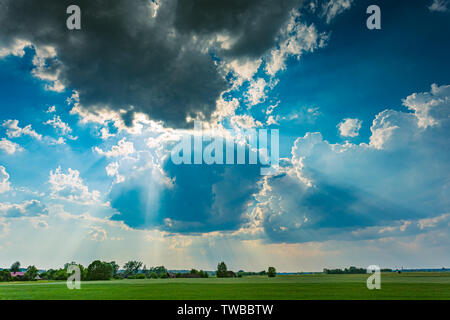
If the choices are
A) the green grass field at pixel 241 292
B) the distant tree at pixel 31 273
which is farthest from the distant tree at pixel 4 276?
the green grass field at pixel 241 292

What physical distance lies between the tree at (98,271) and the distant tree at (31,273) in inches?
2323

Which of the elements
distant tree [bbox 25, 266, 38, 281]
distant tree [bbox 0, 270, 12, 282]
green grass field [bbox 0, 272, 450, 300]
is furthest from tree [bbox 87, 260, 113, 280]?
green grass field [bbox 0, 272, 450, 300]

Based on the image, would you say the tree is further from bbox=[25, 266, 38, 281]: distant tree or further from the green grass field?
the green grass field

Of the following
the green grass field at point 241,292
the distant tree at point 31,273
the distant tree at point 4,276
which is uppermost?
the green grass field at point 241,292

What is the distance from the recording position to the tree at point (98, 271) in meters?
161

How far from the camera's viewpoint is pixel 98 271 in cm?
16225

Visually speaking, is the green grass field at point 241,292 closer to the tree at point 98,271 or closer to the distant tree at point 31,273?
the tree at point 98,271
